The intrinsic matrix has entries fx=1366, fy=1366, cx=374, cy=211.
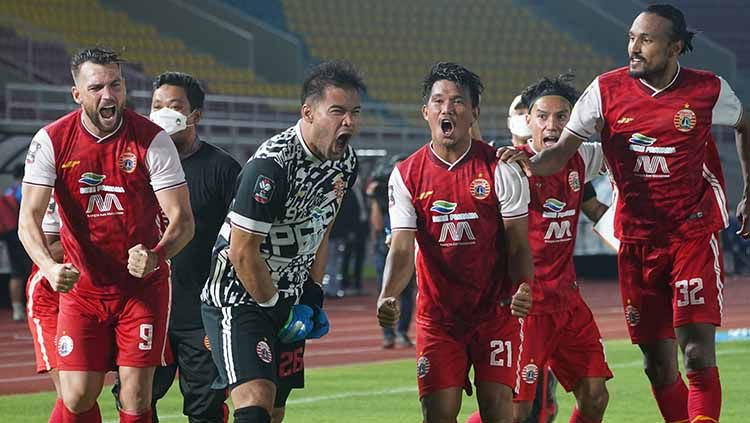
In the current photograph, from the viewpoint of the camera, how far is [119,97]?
22.6 ft

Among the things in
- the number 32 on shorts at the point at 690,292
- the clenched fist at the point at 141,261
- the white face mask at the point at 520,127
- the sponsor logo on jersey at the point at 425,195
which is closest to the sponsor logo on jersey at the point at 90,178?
the clenched fist at the point at 141,261

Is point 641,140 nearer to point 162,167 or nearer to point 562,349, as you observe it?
point 562,349

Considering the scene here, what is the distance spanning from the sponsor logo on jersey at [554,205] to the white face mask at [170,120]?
2.11 meters

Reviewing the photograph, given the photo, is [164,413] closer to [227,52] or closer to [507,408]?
[507,408]

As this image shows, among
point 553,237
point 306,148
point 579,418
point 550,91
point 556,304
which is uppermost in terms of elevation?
point 550,91

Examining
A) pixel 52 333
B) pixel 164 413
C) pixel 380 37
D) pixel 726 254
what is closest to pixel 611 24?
pixel 380 37

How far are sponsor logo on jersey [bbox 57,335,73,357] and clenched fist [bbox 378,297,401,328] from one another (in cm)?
165

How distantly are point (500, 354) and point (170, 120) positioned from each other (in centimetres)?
242

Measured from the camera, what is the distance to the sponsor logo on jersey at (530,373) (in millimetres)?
7363

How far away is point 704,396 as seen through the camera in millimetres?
7238

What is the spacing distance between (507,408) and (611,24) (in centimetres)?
2921

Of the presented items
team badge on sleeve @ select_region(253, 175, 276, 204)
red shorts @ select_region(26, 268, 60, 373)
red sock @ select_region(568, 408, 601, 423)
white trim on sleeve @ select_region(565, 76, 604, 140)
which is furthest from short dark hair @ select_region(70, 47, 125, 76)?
red sock @ select_region(568, 408, 601, 423)

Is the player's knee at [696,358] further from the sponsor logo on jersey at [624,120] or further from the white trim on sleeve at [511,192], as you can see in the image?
the white trim on sleeve at [511,192]

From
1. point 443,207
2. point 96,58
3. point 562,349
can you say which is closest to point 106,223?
point 96,58
